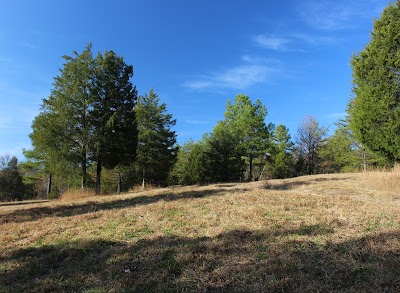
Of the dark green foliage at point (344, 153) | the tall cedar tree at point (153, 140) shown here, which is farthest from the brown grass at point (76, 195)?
the dark green foliage at point (344, 153)

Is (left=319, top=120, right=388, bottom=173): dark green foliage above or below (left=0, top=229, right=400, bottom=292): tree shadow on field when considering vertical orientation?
above

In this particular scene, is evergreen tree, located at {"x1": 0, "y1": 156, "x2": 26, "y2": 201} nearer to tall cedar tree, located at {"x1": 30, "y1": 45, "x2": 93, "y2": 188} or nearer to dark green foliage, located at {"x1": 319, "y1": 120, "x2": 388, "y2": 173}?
tall cedar tree, located at {"x1": 30, "y1": 45, "x2": 93, "y2": 188}

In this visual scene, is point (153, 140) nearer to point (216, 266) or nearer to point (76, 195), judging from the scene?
point (76, 195)

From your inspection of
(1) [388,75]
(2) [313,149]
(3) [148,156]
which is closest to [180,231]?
(1) [388,75]

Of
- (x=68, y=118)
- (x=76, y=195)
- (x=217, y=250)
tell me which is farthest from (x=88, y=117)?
(x=217, y=250)

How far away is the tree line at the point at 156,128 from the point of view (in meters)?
15.0

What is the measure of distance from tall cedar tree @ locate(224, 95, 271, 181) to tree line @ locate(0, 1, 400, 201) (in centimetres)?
12

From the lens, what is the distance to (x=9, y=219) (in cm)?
996

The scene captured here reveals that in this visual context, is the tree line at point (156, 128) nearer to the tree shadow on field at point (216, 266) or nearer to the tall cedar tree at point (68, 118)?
the tall cedar tree at point (68, 118)

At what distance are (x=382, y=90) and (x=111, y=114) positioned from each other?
651 inches

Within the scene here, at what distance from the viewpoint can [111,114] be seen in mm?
20641

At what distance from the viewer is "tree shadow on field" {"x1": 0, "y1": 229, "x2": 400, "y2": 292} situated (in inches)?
148

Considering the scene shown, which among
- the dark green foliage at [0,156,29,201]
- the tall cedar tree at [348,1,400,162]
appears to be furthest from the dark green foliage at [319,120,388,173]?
the dark green foliage at [0,156,29,201]

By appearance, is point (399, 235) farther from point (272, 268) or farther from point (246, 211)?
point (246, 211)
